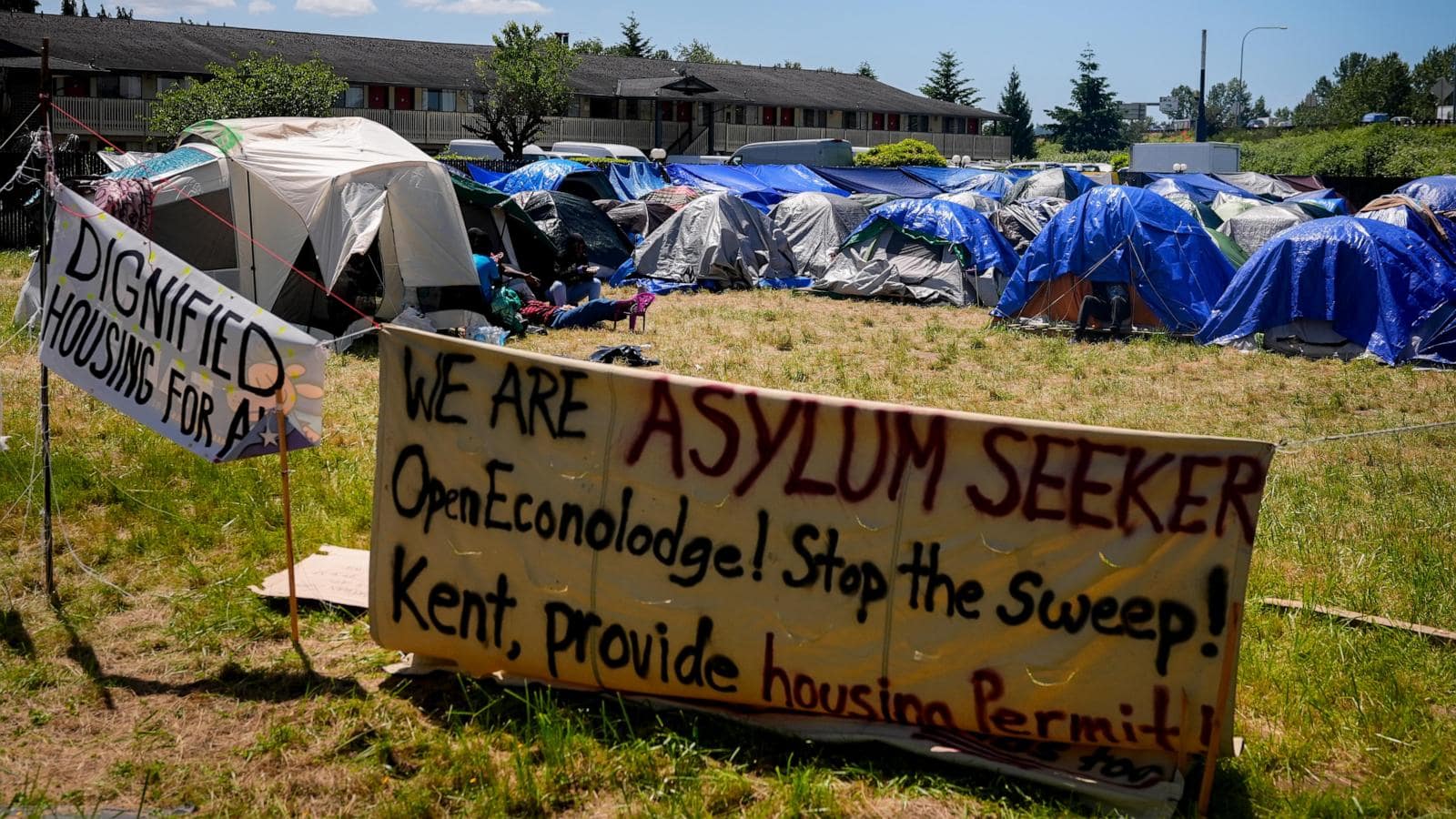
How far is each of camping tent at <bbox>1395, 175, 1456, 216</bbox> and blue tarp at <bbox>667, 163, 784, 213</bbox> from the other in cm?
1272

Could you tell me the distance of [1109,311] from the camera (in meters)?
15.4

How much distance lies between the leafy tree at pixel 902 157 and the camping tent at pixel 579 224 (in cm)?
2128

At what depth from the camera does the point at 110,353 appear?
512 cm

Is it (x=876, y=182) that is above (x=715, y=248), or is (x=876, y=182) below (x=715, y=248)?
above

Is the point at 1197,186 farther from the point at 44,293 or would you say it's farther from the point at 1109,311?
the point at 44,293

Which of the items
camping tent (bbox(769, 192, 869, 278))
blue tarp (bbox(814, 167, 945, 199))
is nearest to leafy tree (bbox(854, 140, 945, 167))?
blue tarp (bbox(814, 167, 945, 199))

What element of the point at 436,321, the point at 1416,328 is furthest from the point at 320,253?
the point at 1416,328

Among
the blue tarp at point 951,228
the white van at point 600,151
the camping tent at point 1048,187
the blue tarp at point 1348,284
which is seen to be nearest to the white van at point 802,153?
the white van at point 600,151

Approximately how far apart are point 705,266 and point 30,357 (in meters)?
10.3

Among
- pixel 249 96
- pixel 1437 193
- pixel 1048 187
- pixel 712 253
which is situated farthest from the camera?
pixel 249 96

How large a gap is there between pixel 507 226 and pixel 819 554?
13240mm

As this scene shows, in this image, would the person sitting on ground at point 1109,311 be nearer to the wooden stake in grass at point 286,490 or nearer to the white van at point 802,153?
the wooden stake in grass at point 286,490

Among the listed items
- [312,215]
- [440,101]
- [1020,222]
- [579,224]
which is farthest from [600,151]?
[312,215]

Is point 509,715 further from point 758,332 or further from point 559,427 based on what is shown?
point 758,332
